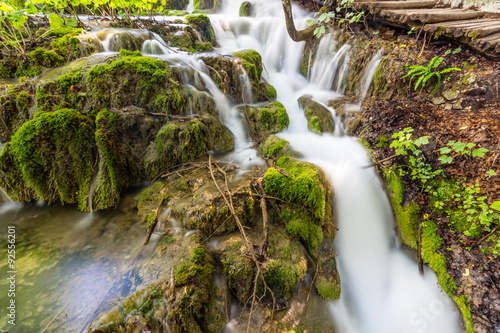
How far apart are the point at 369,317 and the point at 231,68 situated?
615cm

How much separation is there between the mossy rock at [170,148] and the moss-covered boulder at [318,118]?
3010 mm

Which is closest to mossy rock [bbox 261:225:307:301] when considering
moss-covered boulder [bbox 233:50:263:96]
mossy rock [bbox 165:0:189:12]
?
moss-covered boulder [bbox 233:50:263:96]

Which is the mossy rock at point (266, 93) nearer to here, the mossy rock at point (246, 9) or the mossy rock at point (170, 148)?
the mossy rock at point (170, 148)

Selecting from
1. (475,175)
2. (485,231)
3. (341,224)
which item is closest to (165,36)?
(341,224)

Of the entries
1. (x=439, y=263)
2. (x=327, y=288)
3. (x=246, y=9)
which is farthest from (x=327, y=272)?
(x=246, y=9)

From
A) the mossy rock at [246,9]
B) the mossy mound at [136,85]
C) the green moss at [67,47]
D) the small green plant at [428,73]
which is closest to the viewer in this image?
the mossy mound at [136,85]

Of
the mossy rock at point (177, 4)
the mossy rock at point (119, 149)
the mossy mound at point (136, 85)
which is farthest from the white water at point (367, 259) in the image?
the mossy rock at point (177, 4)

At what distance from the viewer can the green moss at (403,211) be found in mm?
3474

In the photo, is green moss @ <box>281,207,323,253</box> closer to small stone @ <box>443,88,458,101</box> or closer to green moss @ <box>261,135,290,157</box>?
green moss @ <box>261,135,290,157</box>

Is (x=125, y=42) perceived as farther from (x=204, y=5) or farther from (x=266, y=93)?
(x=204, y=5)

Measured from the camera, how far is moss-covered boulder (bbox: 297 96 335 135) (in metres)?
5.38

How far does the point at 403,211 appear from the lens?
3.60 metres

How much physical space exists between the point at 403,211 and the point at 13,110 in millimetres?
7298

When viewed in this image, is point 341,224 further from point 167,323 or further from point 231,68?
point 231,68
